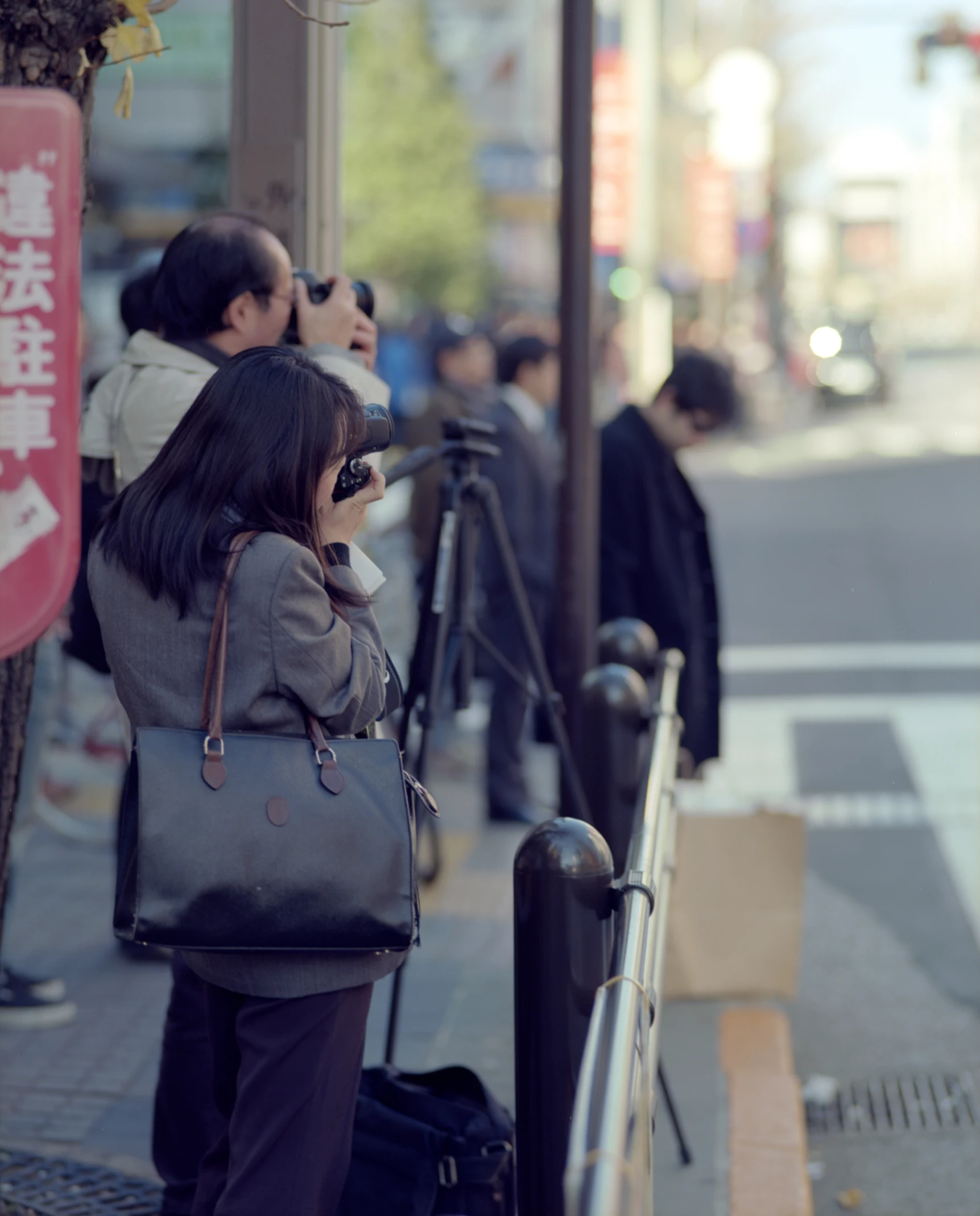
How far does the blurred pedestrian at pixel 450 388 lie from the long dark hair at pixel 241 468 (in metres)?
4.97

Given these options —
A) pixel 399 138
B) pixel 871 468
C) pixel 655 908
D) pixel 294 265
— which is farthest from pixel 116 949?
pixel 399 138

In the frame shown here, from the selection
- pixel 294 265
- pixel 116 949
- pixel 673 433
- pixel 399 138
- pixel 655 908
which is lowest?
pixel 116 949

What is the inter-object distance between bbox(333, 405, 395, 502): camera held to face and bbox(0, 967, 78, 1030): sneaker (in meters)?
2.66

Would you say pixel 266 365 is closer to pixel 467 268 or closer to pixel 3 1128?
pixel 3 1128

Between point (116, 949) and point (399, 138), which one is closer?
point (116, 949)

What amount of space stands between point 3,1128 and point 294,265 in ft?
7.44

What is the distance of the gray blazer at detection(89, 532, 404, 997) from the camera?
7.88 feet

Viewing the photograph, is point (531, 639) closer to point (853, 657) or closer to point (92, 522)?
point (92, 522)

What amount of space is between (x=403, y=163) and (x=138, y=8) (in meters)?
32.6

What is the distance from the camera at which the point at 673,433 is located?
557 cm

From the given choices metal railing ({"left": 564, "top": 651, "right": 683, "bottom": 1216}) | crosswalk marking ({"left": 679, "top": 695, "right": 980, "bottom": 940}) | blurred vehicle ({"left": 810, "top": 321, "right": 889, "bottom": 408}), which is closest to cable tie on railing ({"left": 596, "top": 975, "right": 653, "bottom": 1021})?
metal railing ({"left": 564, "top": 651, "right": 683, "bottom": 1216})

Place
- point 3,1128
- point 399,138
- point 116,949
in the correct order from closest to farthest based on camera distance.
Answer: point 3,1128, point 116,949, point 399,138

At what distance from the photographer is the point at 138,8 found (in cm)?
286

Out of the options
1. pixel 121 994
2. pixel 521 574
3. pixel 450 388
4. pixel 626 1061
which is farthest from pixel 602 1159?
pixel 450 388
